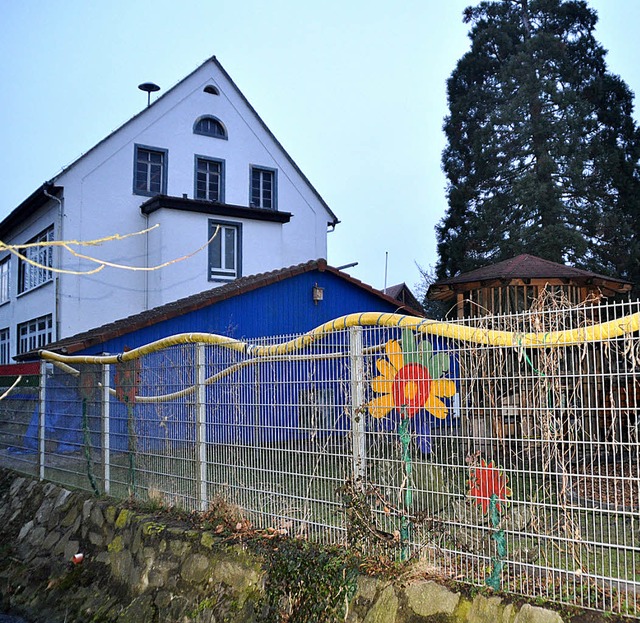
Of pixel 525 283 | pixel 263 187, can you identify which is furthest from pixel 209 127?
pixel 525 283

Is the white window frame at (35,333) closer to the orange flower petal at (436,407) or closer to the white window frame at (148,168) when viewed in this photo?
the white window frame at (148,168)

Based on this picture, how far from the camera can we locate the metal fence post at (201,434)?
709 cm

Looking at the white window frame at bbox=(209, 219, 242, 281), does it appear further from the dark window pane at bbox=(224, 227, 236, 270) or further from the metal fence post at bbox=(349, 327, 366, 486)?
the metal fence post at bbox=(349, 327, 366, 486)

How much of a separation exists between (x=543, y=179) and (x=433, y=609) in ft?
105

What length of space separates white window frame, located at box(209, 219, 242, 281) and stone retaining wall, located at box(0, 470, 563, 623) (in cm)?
1250

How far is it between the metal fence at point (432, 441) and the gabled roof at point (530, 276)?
23.2 feet

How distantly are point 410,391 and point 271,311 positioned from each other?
12.3 meters

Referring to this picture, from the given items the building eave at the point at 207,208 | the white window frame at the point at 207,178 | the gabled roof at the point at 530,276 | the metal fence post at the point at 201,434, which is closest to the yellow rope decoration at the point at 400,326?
the metal fence post at the point at 201,434

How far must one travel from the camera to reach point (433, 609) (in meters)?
4.53

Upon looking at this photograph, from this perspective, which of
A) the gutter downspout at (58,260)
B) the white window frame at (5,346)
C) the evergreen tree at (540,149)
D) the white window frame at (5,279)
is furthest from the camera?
the evergreen tree at (540,149)

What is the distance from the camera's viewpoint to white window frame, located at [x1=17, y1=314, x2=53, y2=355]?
2173 cm

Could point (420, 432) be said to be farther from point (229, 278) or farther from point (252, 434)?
point (229, 278)

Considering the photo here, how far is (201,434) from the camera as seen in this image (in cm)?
711

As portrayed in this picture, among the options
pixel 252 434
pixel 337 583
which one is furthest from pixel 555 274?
pixel 337 583
